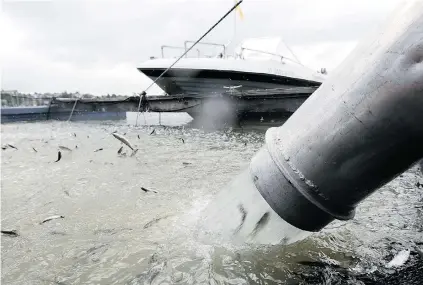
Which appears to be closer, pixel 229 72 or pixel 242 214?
pixel 242 214

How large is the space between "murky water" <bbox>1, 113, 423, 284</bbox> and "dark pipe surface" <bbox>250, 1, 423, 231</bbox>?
0.50 m

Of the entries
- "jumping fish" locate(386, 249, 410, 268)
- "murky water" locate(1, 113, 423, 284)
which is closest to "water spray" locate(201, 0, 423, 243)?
"murky water" locate(1, 113, 423, 284)

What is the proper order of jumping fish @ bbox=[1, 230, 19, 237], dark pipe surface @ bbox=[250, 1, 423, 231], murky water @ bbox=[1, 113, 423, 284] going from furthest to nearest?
jumping fish @ bbox=[1, 230, 19, 237] < murky water @ bbox=[1, 113, 423, 284] < dark pipe surface @ bbox=[250, 1, 423, 231]

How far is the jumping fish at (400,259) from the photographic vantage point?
177 cm

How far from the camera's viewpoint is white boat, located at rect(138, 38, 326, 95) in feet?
38.9

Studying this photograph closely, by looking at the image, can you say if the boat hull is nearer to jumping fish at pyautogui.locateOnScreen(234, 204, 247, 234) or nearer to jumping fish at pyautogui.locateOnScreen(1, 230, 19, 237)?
jumping fish at pyautogui.locateOnScreen(1, 230, 19, 237)

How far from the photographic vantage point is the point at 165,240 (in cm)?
217

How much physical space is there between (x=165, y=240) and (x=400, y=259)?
149 cm

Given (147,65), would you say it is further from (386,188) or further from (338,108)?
(338,108)

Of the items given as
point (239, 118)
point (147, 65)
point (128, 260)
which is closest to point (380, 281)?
point (128, 260)

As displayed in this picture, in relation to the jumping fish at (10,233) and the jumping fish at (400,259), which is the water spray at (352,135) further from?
the jumping fish at (10,233)

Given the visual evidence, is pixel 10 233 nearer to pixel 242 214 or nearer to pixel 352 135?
pixel 242 214

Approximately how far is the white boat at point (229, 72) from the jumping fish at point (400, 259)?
968cm

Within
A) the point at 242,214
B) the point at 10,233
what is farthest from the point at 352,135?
the point at 10,233
